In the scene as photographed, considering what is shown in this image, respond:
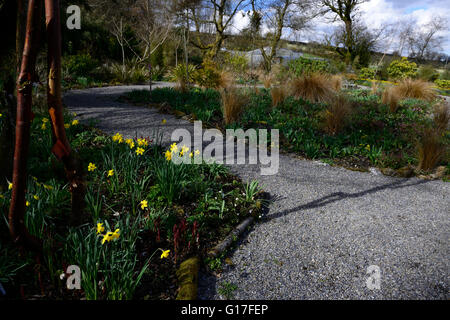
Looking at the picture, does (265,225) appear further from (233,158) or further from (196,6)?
(196,6)

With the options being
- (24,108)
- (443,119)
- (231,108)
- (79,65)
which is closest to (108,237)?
(24,108)

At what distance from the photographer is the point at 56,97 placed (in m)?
1.26

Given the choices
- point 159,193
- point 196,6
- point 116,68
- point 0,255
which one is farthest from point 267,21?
point 0,255

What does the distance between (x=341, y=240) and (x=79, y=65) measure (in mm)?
11178

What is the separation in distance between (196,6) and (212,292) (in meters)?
13.5

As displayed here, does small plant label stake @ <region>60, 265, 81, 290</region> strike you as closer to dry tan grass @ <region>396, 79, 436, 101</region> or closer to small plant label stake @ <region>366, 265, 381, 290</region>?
small plant label stake @ <region>366, 265, 381, 290</region>

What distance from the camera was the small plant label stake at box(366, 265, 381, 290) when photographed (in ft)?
5.47

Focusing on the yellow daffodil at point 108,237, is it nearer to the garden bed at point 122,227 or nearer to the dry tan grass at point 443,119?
the garden bed at point 122,227

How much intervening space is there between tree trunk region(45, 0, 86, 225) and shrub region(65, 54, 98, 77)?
9.91 meters

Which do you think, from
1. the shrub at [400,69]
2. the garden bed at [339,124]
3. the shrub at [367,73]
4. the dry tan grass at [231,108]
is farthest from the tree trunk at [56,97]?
the shrub at [400,69]

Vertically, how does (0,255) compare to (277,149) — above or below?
below

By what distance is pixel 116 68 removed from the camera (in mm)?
11242

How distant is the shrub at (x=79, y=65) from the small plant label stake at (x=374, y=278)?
A: 10750 millimetres

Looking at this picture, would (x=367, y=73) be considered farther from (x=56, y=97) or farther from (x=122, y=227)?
(x=56, y=97)
